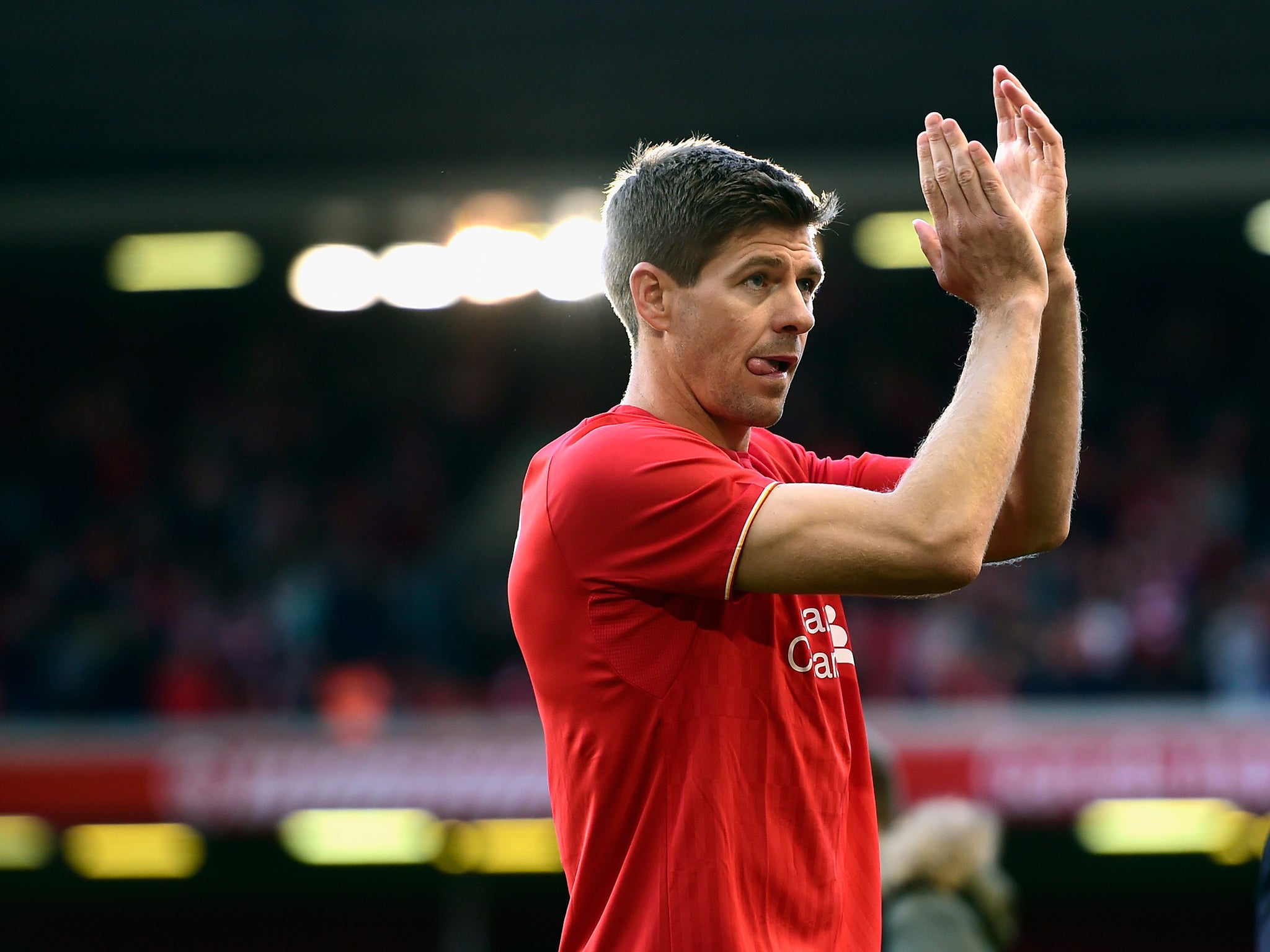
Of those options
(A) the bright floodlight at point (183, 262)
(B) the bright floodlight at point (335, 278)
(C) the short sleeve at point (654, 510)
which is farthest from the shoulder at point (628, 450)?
(B) the bright floodlight at point (335, 278)

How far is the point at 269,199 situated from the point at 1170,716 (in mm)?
6913

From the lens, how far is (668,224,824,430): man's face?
2.06 metres

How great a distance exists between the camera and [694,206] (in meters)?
2.07

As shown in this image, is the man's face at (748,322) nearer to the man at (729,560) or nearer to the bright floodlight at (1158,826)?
the man at (729,560)

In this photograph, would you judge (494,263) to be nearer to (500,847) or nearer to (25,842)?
(500,847)

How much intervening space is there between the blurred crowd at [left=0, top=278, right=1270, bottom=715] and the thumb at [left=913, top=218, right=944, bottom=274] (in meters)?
7.97

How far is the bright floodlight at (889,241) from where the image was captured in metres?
10.8

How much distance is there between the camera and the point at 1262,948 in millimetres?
2455

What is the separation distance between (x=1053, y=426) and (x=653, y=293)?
0.66 m

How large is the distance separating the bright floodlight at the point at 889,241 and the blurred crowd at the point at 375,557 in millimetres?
1194

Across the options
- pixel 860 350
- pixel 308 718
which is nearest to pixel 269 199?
pixel 308 718

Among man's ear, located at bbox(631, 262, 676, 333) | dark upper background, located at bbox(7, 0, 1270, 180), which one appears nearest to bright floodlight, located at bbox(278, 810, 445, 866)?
dark upper background, located at bbox(7, 0, 1270, 180)

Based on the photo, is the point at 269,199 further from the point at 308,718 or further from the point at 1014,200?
the point at 1014,200

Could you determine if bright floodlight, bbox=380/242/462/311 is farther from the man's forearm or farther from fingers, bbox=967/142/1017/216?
fingers, bbox=967/142/1017/216
